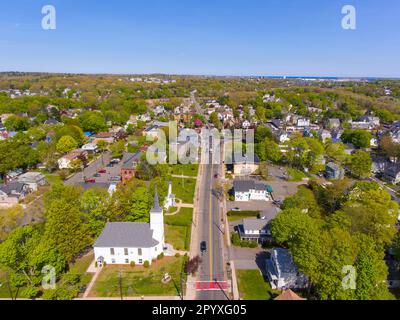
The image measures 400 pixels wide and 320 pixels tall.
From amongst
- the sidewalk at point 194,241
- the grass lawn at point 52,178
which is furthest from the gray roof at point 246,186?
the grass lawn at point 52,178

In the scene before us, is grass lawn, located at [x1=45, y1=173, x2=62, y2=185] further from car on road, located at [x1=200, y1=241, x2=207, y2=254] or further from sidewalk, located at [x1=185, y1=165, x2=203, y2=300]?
car on road, located at [x1=200, y1=241, x2=207, y2=254]

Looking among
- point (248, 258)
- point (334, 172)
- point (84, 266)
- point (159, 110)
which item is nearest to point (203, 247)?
point (248, 258)

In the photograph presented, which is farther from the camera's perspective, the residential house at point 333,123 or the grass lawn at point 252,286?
the residential house at point 333,123

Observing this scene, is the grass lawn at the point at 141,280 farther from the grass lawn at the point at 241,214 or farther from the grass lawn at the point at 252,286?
the grass lawn at the point at 241,214
